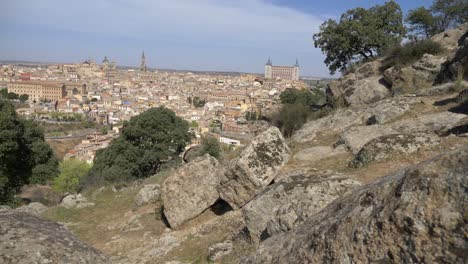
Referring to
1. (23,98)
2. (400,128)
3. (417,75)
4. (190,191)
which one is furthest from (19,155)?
(23,98)

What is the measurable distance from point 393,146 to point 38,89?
7393 inches

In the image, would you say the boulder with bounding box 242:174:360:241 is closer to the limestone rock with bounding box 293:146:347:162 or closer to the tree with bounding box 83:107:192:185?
the limestone rock with bounding box 293:146:347:162

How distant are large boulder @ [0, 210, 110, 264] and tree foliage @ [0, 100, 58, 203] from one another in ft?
60.0

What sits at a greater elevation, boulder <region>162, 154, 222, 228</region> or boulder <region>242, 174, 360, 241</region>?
boulder <region>242, 174, 360, 241</region>

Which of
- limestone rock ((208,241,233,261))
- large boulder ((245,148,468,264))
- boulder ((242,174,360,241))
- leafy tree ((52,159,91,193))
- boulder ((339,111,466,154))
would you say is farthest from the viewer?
leafy tree ((52,159,91,193))

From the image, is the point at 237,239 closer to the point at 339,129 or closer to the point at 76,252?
the point at 76,252

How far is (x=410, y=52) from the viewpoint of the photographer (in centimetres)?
1792

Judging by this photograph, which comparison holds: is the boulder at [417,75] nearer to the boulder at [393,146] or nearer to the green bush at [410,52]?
the green bush at [410,52]

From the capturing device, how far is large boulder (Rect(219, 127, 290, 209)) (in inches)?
375

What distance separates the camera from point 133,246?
1005cm

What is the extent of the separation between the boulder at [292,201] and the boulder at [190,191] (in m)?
3.44

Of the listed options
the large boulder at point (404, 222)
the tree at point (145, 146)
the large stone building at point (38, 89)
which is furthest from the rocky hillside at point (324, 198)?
the large stone building at point (38, 89)

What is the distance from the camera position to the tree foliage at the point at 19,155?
789 inches

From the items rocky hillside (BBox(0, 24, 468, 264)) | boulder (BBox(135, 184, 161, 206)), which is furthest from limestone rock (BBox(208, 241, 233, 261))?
boulder (BBox(135, 184, 161, 206))
